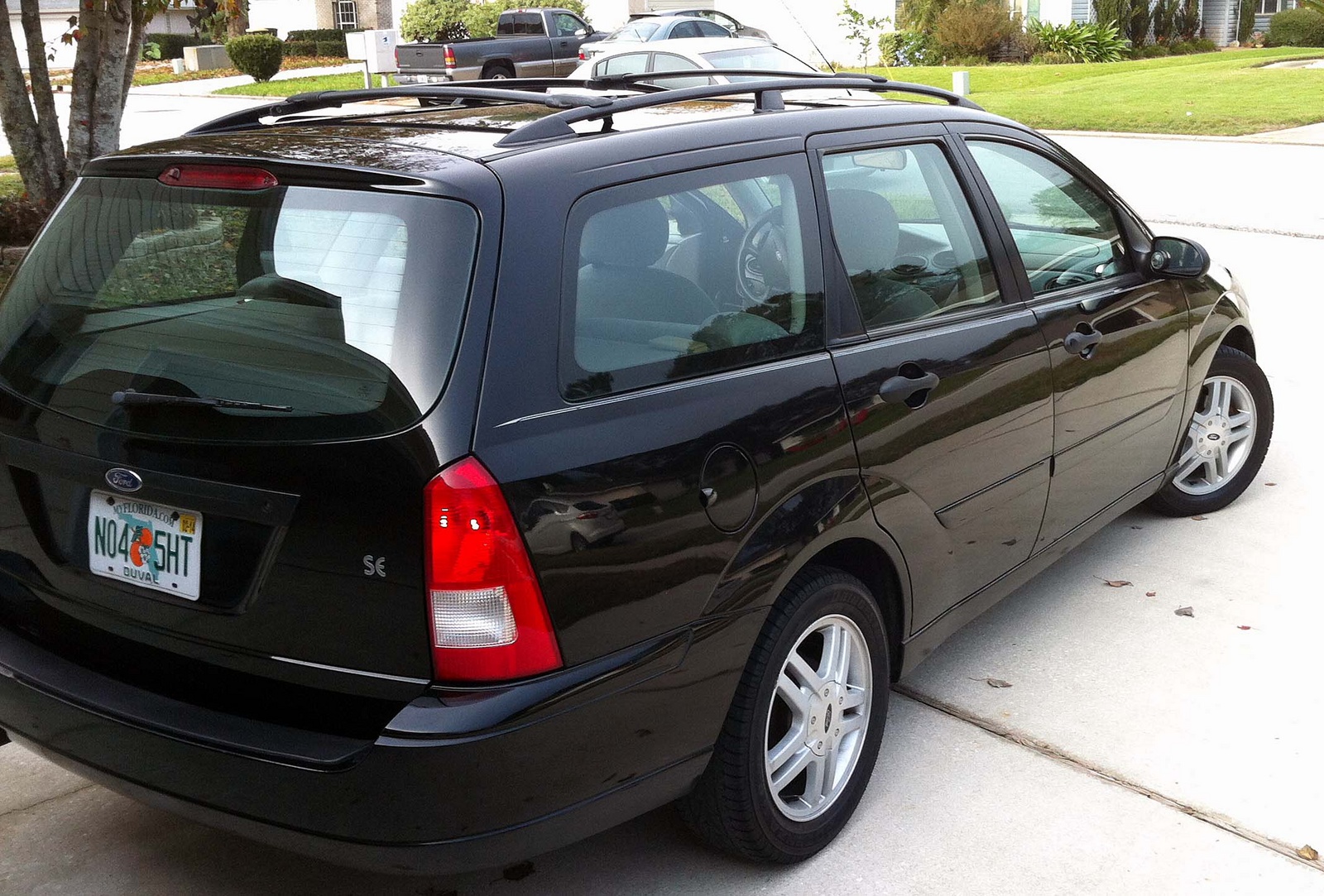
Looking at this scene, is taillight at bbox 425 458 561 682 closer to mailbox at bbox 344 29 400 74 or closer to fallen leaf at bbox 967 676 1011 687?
fallen leaf at bbox 967 676 1011 687

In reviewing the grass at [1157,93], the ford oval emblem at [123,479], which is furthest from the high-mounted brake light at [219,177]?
the grass at [1157,93]

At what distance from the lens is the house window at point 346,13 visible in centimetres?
5447

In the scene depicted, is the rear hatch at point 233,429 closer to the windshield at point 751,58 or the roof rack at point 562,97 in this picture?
the roof rack at point 562,97

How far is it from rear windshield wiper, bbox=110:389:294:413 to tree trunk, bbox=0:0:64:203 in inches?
330

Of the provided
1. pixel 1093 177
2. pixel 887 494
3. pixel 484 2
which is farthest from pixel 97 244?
pixel 484 2

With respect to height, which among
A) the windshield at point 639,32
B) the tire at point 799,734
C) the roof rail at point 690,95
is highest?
the windshield at point 639,32

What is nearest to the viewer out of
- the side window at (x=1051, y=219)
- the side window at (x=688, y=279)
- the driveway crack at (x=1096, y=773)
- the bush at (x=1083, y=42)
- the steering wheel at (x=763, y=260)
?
the side window at (x=688, y=279)

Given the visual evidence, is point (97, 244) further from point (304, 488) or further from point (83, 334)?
point (304, 488)

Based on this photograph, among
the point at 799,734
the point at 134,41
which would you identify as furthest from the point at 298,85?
the point at 799,734

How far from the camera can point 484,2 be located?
142ft

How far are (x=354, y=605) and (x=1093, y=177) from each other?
3066 millimetres

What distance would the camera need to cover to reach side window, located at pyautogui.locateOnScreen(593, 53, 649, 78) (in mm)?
16578

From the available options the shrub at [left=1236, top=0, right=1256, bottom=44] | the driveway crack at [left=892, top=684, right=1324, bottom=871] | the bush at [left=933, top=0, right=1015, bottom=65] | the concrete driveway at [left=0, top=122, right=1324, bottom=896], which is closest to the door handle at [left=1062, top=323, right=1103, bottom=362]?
the concrete driveway at [left=0, top=122, right=1324, bottom=896]

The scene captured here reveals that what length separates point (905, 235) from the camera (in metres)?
3.48
